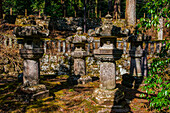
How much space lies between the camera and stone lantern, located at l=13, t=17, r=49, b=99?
13.6 feet

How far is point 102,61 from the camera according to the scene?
4098 millimetres

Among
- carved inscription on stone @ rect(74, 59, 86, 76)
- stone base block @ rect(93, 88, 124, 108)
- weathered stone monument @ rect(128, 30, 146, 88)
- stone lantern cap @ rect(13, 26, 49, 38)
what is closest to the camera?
stone base block @ rect(93, 88, 124, 108)

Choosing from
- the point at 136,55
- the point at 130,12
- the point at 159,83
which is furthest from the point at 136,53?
the point at 130,12

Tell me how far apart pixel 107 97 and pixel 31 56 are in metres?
2.52

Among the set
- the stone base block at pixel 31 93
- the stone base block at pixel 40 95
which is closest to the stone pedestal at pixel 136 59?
the stone base block at pixel 40 95

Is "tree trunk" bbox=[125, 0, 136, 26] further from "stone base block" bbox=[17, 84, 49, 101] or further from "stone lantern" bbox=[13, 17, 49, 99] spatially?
"stone base block" bbox=[17, 84, 49, 101]

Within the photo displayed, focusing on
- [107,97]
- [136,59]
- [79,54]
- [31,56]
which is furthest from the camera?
[79,54]

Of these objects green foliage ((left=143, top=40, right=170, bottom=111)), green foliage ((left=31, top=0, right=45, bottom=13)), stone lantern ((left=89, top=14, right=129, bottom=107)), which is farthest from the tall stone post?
green foliage ((left=31, top=0, right=45, bottom=13))

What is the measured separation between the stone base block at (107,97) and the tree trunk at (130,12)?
11.8 meters

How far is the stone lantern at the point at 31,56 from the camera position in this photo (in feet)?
13.6

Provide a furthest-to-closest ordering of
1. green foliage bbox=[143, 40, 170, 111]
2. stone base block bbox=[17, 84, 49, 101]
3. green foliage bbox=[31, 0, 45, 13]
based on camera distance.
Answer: green foliage bbox=[31, 0, 45, 13], stone base block bbox=[17, 84, 49, 101], green foliage bbox=[143, 40, 170, 111]

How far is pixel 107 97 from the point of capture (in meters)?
3.91

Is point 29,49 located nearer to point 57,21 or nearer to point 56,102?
point 56,102

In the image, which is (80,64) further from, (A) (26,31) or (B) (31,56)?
(A) (26,31)
